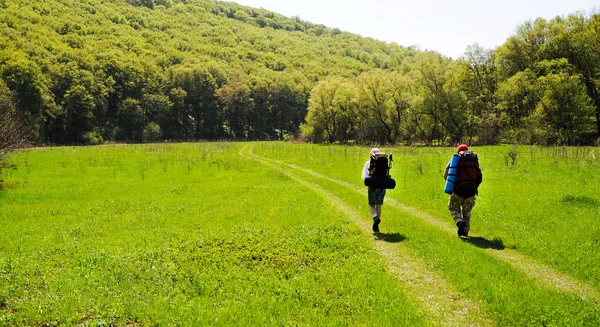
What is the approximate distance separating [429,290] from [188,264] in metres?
6.37

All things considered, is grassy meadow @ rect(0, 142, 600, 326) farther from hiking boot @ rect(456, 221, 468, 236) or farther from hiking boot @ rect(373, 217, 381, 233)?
hiking boot @ rect(456, 221, 468, 236)

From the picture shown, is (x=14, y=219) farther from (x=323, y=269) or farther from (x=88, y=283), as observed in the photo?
(x=323, y=269)

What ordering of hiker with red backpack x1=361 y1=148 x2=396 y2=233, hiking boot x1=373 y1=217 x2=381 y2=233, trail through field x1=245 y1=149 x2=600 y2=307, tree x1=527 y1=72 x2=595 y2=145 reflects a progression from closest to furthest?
trail through field x1=245 y1=149 x2=600 y2=307 < hiker with red backpack x1=361 y1=148 x2=396 y2=233 < hiking boot x1=373 y1=217 x2=381 y2=233 < tree x1=527 y1=72 x2=595 y2=145

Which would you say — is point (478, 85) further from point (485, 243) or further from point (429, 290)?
point (429, 290)

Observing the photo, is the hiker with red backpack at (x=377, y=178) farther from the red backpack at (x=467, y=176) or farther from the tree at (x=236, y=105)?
the tree at (x=236, y=105)

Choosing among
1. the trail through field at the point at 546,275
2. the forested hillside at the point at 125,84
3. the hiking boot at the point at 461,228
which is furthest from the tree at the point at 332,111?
the trail through field at the point at 546,275

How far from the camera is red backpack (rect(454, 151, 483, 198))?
466 inches

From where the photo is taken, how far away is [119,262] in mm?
9984

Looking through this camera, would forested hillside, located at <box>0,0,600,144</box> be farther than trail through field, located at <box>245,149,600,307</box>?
Yes

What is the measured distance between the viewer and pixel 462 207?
12398 mm

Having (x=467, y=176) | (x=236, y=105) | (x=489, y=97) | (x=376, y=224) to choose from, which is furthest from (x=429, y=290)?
(x=236, y=105)

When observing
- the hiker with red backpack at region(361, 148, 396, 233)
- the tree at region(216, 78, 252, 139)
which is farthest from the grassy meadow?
the tree at region(216, 78, 252, 139)

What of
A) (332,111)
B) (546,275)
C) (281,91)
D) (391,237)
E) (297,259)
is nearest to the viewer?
(546,275)

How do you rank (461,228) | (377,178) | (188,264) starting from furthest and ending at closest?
(377,178)
(461,228)
(188,264)
